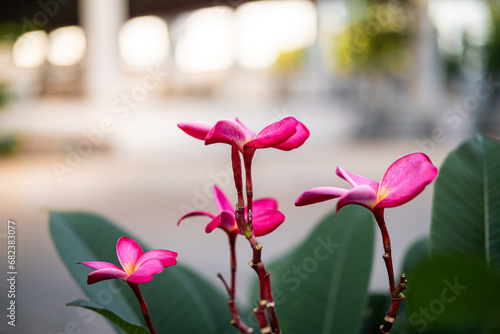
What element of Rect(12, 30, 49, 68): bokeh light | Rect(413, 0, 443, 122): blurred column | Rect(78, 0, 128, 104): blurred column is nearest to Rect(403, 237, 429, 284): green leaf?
Rect(78, 0, 128, 104): blurred column

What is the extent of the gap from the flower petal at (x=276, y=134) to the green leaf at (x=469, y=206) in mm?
124

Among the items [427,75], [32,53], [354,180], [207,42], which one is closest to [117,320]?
[354,180]

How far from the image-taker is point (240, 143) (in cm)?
24

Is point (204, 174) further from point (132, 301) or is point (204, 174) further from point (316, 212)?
point (132, 301)

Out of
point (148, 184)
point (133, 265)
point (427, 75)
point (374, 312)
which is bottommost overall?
point (148, 184)

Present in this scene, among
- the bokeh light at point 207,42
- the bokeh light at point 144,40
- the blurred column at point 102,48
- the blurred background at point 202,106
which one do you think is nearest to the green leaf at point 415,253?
the blurred background at point 202,106

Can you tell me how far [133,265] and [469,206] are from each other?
0.19m

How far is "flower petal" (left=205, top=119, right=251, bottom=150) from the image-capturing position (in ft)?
0.74

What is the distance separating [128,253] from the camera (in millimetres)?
248

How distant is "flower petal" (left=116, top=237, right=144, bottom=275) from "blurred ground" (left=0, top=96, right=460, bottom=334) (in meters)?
1.04

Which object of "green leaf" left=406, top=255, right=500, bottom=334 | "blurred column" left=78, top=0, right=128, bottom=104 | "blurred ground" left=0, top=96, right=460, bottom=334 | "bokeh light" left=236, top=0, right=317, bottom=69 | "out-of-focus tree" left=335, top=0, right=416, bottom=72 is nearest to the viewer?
"green leaf" left=406, top=255, right=500, bottom=334

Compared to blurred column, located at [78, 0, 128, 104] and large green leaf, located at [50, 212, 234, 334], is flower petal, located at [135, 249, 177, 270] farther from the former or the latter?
blurred column, located at [78, 0, 128, 104]

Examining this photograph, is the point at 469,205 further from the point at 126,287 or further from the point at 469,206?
the point at 126,287

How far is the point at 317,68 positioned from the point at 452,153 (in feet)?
29.8
